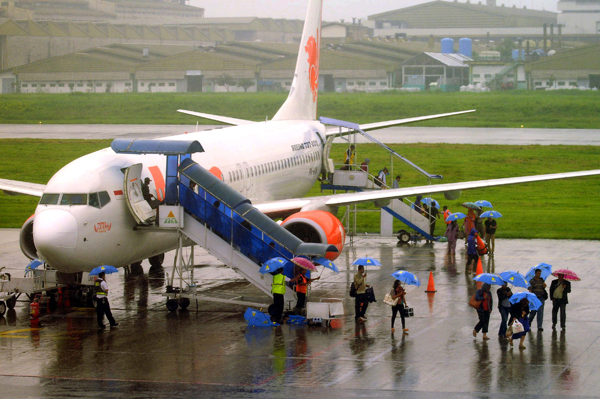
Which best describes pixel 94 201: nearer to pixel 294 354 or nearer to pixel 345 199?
pixel 294 354

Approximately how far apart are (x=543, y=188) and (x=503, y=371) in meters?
38.8

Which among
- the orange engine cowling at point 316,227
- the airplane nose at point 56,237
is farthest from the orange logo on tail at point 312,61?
the airplane nose at point 56,237

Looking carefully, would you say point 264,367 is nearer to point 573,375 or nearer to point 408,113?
point 573,375

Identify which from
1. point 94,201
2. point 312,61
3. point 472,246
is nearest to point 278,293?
point 94,201

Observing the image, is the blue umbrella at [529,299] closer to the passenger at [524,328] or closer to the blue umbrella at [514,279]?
the passenger at [524,328]

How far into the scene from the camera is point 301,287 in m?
24.3

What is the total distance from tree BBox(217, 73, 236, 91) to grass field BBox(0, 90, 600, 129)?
2960cm

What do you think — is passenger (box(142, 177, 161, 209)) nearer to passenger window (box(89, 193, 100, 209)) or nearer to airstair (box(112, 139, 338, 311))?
airstair (box(112, 139, 338, 311))

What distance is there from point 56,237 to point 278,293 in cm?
615

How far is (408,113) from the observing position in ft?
357

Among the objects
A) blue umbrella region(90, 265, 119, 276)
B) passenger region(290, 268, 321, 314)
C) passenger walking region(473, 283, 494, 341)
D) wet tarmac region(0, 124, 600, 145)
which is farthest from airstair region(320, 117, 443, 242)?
wet tarmac region(0, 124, 600, 145)

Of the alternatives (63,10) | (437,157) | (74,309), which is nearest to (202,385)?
(74,309)

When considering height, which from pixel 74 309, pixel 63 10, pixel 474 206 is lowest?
pixel 74 309

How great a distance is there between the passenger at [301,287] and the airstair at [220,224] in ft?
1.21
